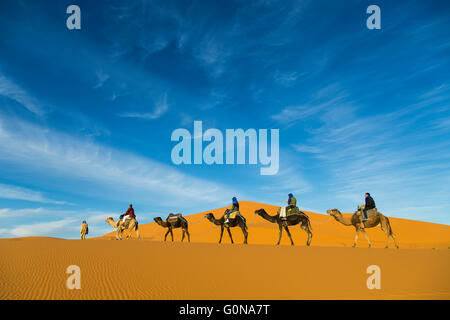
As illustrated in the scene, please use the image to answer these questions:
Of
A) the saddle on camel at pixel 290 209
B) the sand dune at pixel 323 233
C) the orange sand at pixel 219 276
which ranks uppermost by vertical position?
the saddle on camel at pixel 290 209

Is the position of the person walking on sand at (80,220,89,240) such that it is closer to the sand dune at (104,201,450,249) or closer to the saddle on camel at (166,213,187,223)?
the sand dune at (104,201,450,249)

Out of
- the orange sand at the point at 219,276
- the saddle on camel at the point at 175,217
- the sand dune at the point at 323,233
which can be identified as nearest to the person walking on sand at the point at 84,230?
the sand dune at the point at 323,233

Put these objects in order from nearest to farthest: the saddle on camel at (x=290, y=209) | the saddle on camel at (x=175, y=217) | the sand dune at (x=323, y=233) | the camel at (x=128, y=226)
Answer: the saddle on camel at (x=290, y=209), the saddle on camel at (x=175, y=217), the camel at (x=128, y=226), the sand dune at (x=323, y=233)

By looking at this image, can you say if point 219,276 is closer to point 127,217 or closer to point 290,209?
point 290,209

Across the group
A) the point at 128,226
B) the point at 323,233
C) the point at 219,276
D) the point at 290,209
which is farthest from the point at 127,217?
the point at 323,233

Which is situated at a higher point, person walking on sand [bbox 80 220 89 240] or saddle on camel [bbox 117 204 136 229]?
saddle on camel [bbox 117 204 136 229]

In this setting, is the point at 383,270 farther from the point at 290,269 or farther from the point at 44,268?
the point at 44,268

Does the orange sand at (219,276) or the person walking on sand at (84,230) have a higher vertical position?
the orange sand at (219,276)

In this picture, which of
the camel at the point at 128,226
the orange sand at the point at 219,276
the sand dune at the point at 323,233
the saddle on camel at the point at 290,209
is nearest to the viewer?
the orange sand at the point at 219,276

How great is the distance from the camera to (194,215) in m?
58.4

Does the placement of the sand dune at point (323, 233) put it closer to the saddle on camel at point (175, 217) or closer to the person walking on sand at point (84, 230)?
the person walking on sand at point (84, 230)

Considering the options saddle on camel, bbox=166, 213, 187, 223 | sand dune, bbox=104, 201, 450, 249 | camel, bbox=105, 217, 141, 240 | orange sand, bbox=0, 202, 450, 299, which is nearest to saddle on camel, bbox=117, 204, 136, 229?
camel, bbox=105, 217, 141, 240

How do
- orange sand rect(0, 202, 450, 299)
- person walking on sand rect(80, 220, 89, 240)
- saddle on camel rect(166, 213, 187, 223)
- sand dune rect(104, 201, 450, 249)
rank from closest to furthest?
1. orange sand rect(0, 202, 450, 299)
2. saddle on camel rect(166, 213, 187, 223)
3. person walking on sand rect(80, 220, 89, 240)
4. sand dune rect(104, 201, 450, 249)
